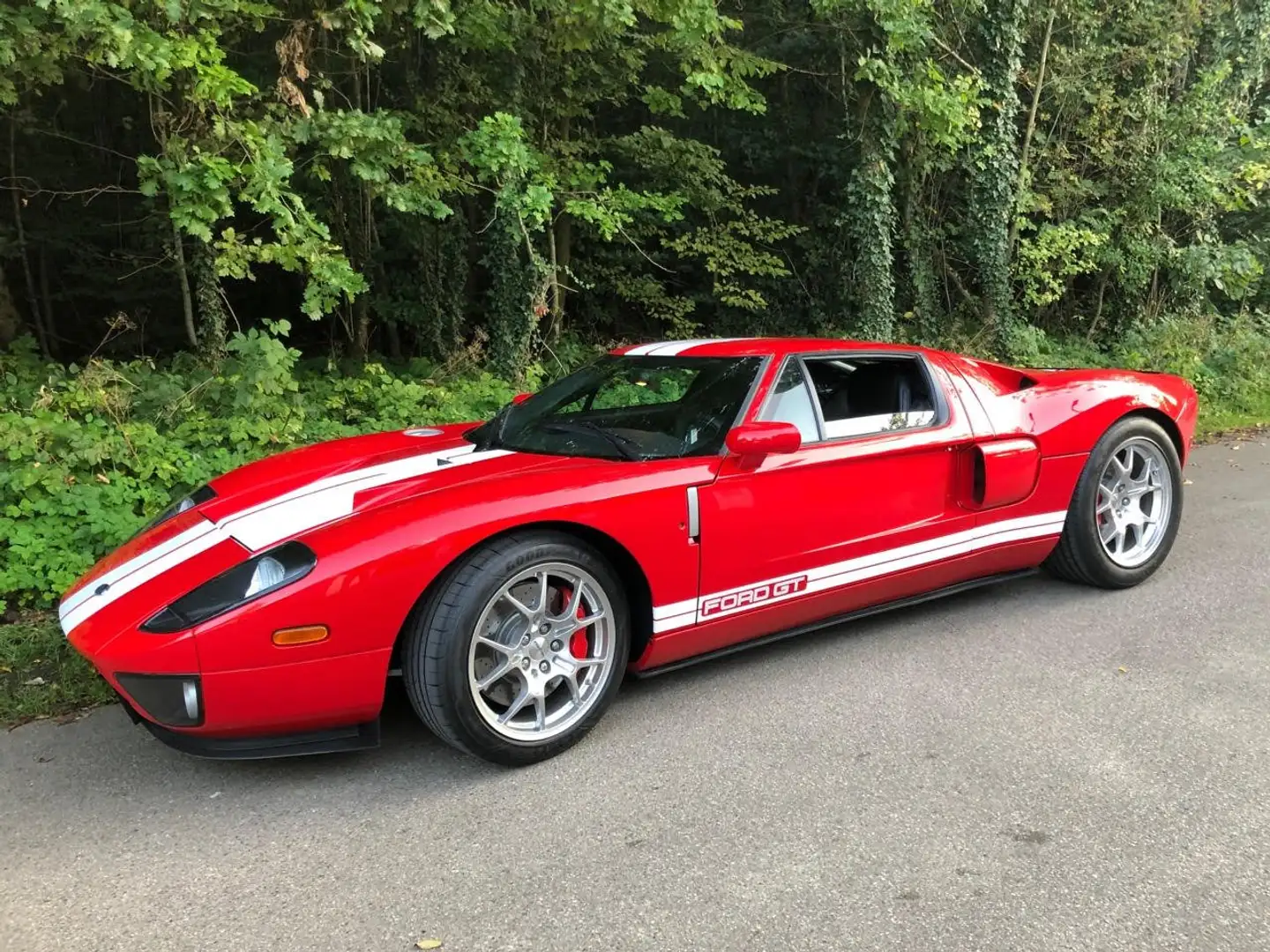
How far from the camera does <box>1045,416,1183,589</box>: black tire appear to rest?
161 inches

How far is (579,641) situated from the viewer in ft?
9.53

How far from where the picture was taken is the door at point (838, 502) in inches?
123

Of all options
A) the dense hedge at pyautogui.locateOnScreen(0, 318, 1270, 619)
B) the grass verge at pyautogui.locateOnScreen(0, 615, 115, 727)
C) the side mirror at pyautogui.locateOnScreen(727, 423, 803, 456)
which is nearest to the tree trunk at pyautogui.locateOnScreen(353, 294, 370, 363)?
the dense hedge at pyautogui.locateOnScreen(0, 318, 1270, 619)

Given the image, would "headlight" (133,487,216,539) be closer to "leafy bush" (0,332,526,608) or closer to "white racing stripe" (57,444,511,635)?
"white racing stripe" (57,444,511,635)

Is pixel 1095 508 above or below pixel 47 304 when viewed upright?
below

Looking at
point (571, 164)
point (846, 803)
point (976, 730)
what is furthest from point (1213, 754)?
point (571, 164)

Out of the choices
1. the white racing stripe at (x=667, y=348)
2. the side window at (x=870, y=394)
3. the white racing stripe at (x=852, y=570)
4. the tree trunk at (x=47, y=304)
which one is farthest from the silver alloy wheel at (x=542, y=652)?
the tree trunk at (x=47, y=304)

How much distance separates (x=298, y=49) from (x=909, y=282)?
30.4 feet

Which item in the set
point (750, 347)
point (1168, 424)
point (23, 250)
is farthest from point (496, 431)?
point (23, 250)

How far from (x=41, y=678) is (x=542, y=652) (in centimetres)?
214

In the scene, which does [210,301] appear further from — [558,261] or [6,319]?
[558,261]

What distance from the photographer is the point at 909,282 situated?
12.9 meters

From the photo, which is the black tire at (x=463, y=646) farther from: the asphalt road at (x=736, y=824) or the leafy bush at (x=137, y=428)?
the leafy bush at (x=137, y=428)

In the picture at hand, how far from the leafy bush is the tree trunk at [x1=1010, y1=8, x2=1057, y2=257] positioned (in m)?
8.43
